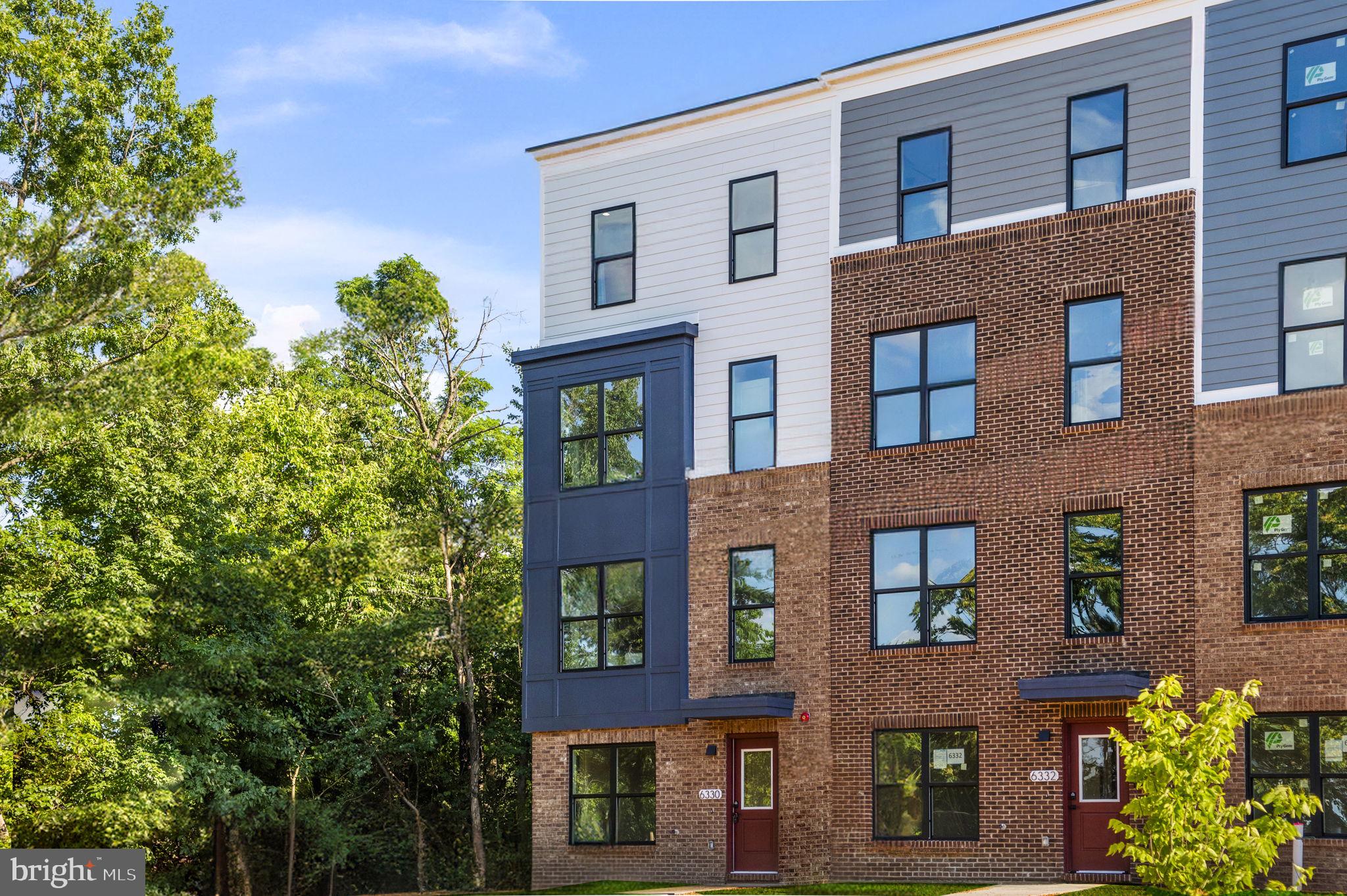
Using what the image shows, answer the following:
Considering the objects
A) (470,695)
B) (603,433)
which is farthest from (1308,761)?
(470,695)

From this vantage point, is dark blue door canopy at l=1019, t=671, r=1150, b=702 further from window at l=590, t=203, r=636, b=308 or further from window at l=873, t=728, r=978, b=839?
window at l=590, t=203, r=636, b=308

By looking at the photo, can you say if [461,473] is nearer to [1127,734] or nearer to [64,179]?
[64,179]

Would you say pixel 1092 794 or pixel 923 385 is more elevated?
pixel 923 385

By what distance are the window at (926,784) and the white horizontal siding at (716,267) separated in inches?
182

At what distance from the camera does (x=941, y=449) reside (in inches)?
915

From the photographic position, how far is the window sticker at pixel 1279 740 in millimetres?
19828

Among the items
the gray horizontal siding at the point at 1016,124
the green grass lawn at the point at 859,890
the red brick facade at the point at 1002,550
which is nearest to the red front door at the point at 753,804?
the red brick facade at the point at 1002,550

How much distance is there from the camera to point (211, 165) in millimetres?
25719

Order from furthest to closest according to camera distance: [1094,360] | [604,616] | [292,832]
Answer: [292,832], [604,616], [1094,360]

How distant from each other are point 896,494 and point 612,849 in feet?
24.8

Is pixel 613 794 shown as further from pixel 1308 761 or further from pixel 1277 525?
pixel 1277 525

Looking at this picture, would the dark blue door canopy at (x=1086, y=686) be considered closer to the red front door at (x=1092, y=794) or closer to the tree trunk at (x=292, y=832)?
the red front door at (x=1092, y=794)

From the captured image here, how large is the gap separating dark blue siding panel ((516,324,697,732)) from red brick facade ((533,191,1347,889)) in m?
0.43

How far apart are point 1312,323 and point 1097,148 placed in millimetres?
4080
